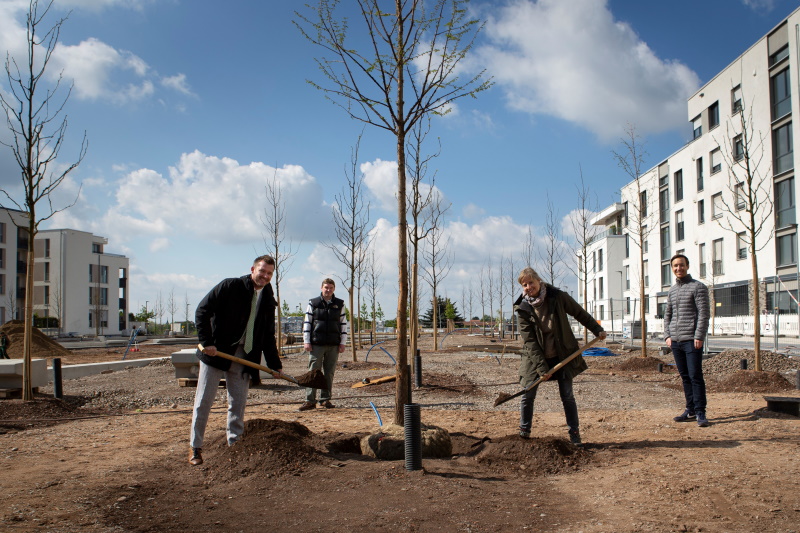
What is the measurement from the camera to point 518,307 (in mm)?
5660

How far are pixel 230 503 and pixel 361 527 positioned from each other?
1.08 meters

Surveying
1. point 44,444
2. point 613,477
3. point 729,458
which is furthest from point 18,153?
point 729,458

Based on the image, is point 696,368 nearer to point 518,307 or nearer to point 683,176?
point 518,307

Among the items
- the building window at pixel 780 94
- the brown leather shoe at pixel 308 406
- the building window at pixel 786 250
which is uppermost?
the building window at pixel 780 94

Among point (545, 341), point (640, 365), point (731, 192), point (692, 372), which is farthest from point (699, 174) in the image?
point (545, 341)

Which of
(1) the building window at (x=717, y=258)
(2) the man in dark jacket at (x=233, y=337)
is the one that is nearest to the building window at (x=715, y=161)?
(1) the building window at (x=717, y=258)

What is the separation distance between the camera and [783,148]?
91.4 feet

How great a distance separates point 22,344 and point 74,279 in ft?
158

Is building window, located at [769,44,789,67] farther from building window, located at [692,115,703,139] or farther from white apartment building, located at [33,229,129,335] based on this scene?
white apartment building, located at [33,229,129,335]

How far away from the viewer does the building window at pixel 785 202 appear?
2727 cm

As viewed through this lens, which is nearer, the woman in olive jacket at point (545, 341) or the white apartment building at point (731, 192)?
the woman in olive jacket at point (545, 341)

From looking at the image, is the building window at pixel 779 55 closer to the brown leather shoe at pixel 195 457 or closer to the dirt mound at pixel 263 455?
the dirt mound at pixel 263 455

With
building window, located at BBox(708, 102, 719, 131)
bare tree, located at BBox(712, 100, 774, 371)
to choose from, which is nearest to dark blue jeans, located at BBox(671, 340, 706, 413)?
bare tree, located at BBox(712, 100, 774, 371)

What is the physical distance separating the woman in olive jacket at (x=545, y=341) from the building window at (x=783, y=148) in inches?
1081
